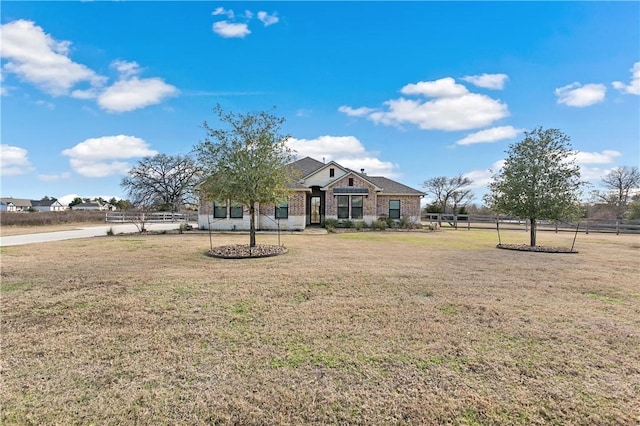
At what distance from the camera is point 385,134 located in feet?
85.7

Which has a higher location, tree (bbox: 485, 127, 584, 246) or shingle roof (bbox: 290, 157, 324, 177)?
shingle roof (bbox: 290, 157, 324, 177)

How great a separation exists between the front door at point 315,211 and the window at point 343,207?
185 cm

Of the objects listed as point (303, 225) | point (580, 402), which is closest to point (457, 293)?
point (580, 402)

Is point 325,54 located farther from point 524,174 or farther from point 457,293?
point 457,293

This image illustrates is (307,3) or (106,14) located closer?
(106,14)

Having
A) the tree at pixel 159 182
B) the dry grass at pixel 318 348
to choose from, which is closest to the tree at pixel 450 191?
the tree at pixel 159 182

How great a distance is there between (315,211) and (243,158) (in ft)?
46.8

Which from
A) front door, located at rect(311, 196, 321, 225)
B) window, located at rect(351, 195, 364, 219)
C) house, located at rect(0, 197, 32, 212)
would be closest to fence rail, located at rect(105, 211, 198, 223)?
front door, located at rect(311, 196, 321, 225)

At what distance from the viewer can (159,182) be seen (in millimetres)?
48438

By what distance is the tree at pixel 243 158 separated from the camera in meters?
11.4

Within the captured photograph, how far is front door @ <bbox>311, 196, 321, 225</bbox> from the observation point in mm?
25297

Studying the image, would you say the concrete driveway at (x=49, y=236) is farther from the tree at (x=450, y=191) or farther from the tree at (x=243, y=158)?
Answer: the tree at (x=450, y=191)

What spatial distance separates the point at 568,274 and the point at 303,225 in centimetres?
1558

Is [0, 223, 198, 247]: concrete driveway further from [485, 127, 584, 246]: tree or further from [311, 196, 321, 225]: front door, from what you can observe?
[485, 127, 584, 246]: tree
